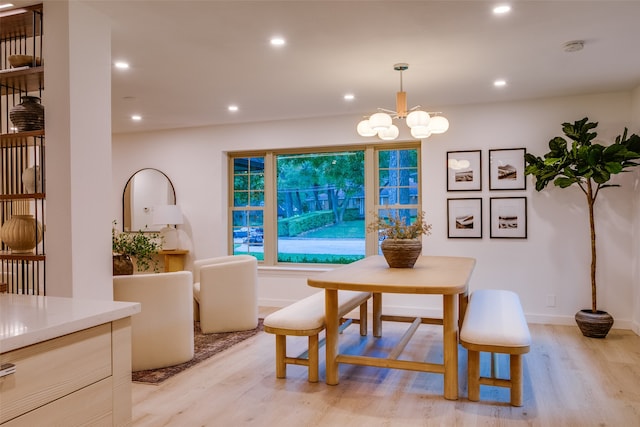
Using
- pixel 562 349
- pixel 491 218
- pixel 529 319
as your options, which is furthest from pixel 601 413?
pixel 491 218

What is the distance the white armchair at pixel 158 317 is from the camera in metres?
3.45

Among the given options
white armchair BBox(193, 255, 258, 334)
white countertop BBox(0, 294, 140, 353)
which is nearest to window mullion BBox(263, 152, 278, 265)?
white armchair BBox(193, 255, 258, 334)

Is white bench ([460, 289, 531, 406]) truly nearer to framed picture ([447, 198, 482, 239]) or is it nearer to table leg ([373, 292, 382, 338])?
table leg ([373, 292, 382, 338])

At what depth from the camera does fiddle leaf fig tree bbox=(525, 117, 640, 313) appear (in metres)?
4.25

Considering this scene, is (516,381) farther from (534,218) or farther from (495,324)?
(534,218)

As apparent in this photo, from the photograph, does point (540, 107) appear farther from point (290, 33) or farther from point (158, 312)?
point (158, 312)

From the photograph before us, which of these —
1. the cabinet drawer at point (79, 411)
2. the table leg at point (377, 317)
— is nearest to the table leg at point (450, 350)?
the table leg at point (377, 317)

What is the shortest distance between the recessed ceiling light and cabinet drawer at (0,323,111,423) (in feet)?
8.69

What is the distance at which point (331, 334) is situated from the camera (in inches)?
129

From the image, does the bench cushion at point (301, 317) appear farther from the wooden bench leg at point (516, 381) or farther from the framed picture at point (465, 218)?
the framed picture at point (465, 218)

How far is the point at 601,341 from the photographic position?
14.2 feet

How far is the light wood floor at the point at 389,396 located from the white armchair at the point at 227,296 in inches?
26.5

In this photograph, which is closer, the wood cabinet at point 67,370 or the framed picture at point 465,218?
the wood cabinet at point 67,370

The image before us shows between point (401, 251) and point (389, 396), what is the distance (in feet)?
3.50
